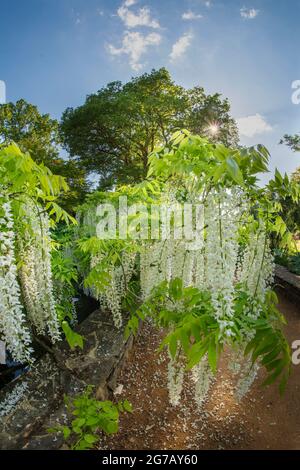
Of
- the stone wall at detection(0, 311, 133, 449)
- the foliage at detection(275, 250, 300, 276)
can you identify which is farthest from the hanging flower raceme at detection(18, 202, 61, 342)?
the foliage at detection(275, 250, 300, 276)

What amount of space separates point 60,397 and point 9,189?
261 centimetres

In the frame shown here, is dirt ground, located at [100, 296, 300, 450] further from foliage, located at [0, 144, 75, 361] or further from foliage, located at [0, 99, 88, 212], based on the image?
foliage, located at [0, 99, 88, 212]

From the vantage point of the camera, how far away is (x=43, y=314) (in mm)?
4641

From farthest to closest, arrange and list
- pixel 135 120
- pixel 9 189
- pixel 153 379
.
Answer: pixel 135 120, pixel 153 379, pixel 9 189

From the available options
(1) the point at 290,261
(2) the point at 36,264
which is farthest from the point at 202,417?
(1) the point at 290,261

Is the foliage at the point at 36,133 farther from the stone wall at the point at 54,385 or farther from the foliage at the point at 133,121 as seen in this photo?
the stone wall at the point at 54,385

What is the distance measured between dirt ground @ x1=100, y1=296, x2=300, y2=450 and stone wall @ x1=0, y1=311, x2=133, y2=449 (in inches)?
18.6

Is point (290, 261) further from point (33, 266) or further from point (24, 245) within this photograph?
point (24, 245)

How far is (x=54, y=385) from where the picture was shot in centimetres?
437

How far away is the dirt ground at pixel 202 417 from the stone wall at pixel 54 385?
0.47 meters

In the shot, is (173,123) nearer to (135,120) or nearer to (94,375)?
(135,120)

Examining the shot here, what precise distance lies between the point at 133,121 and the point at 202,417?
874 inches
